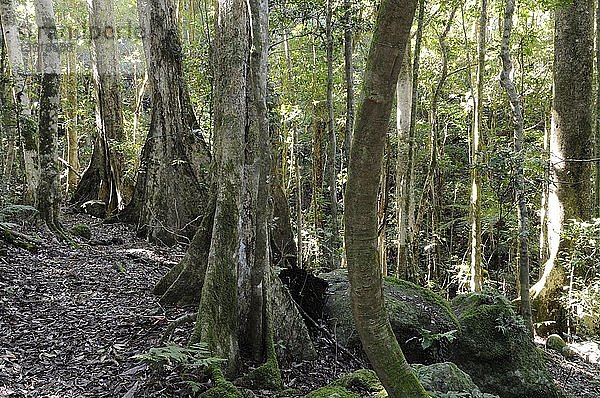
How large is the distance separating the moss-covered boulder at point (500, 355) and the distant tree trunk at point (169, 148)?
5.32 metres

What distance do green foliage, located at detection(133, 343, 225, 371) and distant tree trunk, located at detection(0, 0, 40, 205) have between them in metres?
6.28

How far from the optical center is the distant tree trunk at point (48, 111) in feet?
29.6

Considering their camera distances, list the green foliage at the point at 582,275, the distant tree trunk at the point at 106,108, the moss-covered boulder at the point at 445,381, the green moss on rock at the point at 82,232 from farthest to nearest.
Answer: the distant tree trunk at the point at 106,108 → the green moss on rock at the point at 82,232 → the green foliage at the point at 582,275 → the moss-covered boulder at the point at 445,381

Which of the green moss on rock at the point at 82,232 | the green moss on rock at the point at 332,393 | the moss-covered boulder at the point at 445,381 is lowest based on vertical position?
the moss-covered boulder at the point at 445,381

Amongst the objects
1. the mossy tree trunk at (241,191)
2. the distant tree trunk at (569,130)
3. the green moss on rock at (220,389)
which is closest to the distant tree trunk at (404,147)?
the distant tree trunk at (569,130)

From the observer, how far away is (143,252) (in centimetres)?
943

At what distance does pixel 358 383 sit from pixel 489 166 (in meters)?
4.81

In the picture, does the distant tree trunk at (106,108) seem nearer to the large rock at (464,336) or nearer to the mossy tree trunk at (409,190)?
the mossy tree trunk at (409,190)

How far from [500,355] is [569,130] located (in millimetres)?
5667

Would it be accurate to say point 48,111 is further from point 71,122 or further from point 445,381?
point 71,122

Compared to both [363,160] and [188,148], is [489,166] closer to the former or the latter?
[188,148]

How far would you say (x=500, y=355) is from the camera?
7.88 m

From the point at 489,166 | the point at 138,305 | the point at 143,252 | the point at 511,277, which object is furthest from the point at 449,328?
the point at 511,277

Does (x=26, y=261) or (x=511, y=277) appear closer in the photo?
(x=26, y=261)
